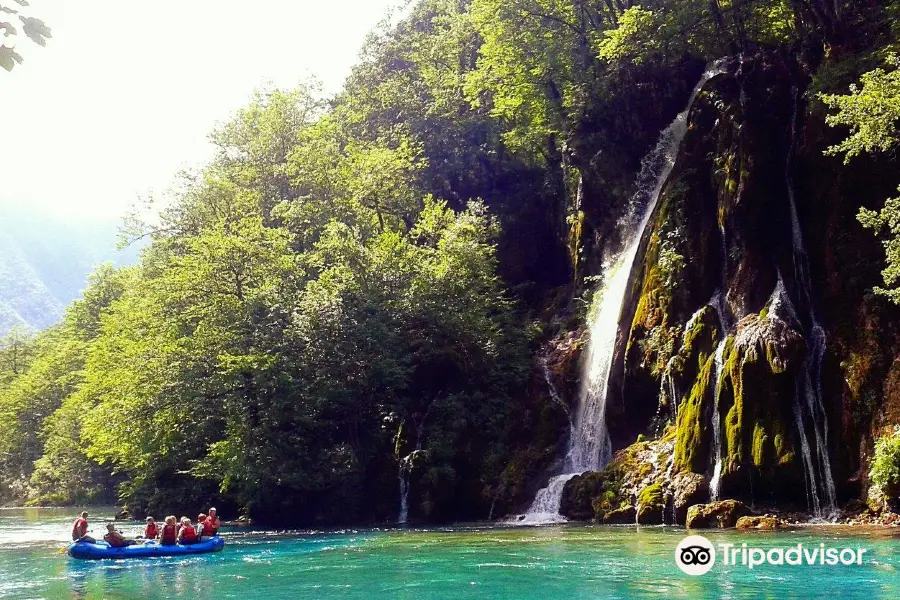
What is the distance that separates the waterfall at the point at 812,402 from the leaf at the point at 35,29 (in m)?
19.7

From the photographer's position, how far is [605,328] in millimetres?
29188

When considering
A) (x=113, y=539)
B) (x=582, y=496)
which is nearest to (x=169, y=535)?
(x=113, y=539)

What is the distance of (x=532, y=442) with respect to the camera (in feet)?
92.2

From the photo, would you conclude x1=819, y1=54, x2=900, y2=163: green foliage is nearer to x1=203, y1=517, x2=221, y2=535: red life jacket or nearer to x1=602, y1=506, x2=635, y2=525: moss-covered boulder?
x1=602, y1=506, x2=635, y2=525: moss-covered boulder

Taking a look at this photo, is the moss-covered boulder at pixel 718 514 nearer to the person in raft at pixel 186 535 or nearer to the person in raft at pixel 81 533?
the person in raft at pixel 186 535

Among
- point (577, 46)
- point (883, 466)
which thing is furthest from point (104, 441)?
point (883, 466)

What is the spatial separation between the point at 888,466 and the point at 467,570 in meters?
9.33

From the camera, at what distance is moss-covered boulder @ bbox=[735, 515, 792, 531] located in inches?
756

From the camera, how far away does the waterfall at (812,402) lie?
20.1m

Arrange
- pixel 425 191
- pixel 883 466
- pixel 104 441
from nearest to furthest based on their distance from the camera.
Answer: pixel 883 466 < pixel 104 441 < pixel 425 191

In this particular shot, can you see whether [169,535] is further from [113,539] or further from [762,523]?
[762,523]

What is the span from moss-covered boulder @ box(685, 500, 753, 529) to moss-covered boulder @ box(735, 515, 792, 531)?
0.93 ft

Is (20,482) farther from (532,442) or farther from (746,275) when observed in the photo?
(746,275)

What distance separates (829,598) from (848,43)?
739 inches
